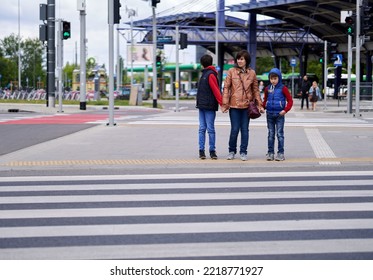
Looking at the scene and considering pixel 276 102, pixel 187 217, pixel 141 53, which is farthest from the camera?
pixel 141 53

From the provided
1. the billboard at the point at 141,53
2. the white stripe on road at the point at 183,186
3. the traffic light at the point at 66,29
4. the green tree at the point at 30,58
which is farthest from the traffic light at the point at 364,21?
the green tree at the point at 30,58

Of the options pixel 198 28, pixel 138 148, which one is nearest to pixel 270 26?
pixel 198 28

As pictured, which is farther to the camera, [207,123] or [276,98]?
[207,123]

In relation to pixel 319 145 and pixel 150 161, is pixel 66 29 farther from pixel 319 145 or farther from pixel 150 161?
pixel 150 161

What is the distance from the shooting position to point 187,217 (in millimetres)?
8188

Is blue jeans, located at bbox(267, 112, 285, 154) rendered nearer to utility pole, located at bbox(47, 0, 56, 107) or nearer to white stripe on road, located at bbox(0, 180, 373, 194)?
white stripe on road, located at bbox(0, 180, 373, 194)

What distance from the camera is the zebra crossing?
21.8 feet

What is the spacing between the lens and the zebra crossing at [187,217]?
21.8 feet

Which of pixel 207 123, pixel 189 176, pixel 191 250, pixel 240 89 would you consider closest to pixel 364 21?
pixel 207 123

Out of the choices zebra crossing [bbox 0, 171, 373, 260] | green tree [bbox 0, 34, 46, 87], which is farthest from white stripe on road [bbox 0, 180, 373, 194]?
green tree [bbox 0, 34, 46, 87]

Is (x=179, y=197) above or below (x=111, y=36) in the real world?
below

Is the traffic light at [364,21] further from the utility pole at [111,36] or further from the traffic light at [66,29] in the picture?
the traffic light at [66,29]

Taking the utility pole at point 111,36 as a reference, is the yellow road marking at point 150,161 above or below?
below

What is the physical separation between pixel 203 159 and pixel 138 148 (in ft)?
8.24
